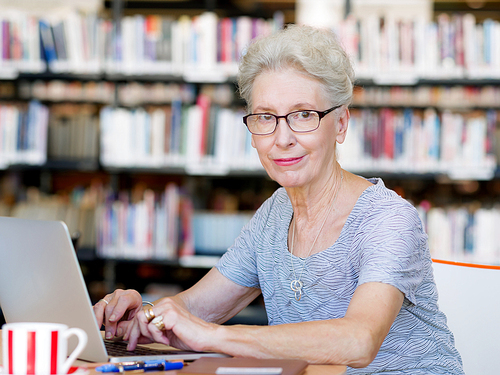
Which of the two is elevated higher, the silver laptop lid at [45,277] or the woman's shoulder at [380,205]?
the woman's shoulder at [380,205]

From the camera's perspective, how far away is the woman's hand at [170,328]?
3.15ft

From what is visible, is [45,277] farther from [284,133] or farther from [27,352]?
[284,133]

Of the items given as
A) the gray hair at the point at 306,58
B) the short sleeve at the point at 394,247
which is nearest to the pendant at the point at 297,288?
the short sleeve at the point at 394,247

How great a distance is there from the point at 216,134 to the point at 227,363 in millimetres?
2265

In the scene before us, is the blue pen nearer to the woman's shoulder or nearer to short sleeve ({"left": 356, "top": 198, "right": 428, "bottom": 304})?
short sleeve ({"left": 356, "top": 198, "right": 428, "bottom": 304})

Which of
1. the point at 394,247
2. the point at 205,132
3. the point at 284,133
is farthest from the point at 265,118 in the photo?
the point at 205,132

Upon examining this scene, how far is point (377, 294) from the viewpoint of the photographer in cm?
105

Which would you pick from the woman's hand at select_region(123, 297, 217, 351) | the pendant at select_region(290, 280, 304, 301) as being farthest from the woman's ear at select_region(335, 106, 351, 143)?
the woman's hand at select_region(123, 297, 217, 351)

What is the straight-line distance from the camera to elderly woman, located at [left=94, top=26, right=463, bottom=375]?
1.10m

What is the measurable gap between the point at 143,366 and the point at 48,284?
20 centimetres

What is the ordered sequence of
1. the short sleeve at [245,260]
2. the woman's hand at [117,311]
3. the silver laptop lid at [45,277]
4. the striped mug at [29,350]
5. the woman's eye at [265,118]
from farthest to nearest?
the short sleeve at [245,260] < the woman's eye at [265,118] < the woman's hand at [117,311] < the silver laptop lid at [45,277] < the striped mug at [29,350]

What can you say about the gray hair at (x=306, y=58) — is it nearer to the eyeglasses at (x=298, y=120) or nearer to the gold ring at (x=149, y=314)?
the eyeglasses at (x=298, y=120)

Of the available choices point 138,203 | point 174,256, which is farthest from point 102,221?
point 174,256

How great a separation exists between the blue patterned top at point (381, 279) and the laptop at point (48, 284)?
312mm
